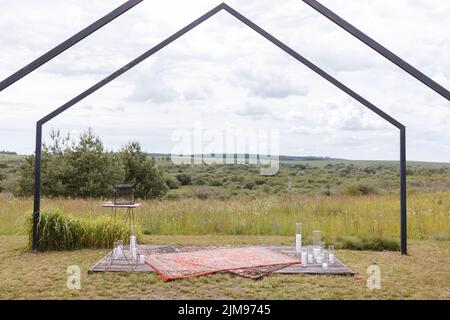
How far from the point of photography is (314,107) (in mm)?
18062

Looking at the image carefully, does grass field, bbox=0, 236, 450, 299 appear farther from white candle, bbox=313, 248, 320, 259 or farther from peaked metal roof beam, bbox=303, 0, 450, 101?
peaked metal roof beam, bbox=303, 0, 450, 101

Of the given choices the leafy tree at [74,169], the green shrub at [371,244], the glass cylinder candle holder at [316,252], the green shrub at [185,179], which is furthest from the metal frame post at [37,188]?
the green shrub at [185,179]

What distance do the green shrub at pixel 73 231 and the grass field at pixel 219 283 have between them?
0.39m

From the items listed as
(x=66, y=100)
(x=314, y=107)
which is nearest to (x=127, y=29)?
(x=66, y=100)

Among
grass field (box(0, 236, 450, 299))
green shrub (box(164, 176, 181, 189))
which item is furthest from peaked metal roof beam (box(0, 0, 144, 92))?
green shrub (box(164, 176, 181, 189))

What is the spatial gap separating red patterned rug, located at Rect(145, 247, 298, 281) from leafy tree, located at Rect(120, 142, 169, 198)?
1238 cm

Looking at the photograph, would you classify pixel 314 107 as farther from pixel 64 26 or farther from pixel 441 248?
pixel 64 26

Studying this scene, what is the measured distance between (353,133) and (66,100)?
8.17m

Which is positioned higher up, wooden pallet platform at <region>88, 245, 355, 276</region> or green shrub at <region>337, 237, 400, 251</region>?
green shrub at <region>337, 237, 400, 251</region>

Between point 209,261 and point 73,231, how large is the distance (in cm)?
223

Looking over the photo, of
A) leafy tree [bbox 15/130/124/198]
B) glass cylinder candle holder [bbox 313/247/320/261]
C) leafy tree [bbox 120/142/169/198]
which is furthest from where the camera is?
leafy tree [bbox 120/142/169/198]

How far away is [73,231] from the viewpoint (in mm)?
7352

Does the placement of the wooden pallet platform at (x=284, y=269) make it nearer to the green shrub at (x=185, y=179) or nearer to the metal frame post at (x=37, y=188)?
the metal frame post at (x=37, y=188)

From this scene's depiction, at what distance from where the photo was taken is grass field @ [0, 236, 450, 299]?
16.0ft
